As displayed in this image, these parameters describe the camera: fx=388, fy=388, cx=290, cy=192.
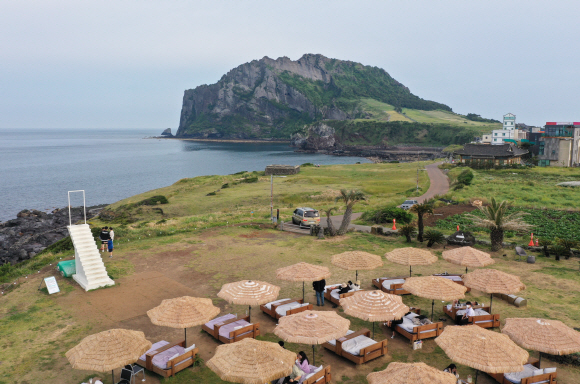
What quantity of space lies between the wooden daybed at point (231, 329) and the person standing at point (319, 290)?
13.0ft

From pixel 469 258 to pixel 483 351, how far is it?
975 centimetres

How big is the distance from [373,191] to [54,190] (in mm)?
82124

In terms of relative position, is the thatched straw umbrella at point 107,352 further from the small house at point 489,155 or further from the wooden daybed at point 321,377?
the small house at point 489,155

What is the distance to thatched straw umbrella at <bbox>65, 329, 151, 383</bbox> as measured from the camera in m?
10.9

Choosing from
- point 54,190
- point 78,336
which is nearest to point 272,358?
point 78,336

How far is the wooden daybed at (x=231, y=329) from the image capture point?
15232 millimetres

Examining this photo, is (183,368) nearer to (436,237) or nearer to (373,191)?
(436,237)

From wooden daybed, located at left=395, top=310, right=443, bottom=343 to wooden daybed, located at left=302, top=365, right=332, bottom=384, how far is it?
435 centimetres

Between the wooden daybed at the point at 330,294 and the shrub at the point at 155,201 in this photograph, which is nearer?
the wooden daybed at the point at 330,294

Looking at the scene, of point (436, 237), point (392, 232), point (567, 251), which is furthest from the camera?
point (392, 232)

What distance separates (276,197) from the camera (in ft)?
188

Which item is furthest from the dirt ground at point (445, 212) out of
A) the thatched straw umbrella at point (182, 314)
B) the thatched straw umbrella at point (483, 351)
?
the thatched straw umbrella at point (182, 314)


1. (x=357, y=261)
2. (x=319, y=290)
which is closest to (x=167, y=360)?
(x=319, y=290)

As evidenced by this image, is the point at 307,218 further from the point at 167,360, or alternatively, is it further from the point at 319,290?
the point at 167,360
